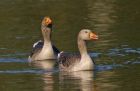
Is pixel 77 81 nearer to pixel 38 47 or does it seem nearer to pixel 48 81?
pixel 48 81

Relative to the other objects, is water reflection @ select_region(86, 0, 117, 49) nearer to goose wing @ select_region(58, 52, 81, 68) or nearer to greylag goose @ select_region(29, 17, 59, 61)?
greylag goose @ select_region(29, 17, 59, 61)

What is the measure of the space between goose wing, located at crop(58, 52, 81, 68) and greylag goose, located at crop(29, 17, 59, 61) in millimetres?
1963

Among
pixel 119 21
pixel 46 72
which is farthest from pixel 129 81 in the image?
pixel 119 21

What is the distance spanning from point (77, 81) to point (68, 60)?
2.59 meters

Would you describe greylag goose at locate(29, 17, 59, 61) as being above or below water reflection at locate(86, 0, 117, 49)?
above

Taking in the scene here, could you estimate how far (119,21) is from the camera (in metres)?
35.1

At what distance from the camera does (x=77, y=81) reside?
77.4ft

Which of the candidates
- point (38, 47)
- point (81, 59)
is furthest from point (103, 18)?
point (81, 59)

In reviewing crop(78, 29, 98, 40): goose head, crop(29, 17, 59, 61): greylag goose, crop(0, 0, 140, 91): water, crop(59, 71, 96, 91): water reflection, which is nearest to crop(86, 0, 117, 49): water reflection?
crop(0, 0, 140, 91): water

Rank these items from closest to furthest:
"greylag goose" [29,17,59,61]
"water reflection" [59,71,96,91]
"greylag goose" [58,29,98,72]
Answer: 1. "water reflection" [59,71,96,91]
2. "greylag goose" [58,29,98,72]
3. "greylag goose" [29,17,59,61]

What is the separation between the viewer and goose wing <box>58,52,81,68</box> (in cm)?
2595

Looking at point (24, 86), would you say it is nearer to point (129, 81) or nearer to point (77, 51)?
point (129, 81)

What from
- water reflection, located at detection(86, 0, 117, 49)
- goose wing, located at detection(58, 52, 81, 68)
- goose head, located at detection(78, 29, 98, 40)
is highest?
goose head, located at detection(78, 29, 98, 40)

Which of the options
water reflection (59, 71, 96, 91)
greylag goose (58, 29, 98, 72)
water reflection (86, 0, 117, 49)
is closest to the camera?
water reflection (59, 71, 96, 91)
